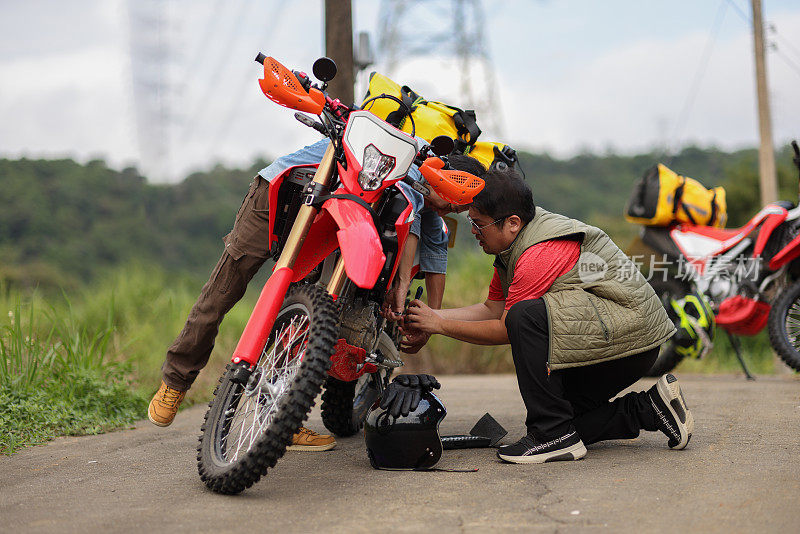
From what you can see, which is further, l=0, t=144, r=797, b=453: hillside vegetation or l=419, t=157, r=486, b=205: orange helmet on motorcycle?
l=0, t=144, r=797, b=453: hillside vegetation

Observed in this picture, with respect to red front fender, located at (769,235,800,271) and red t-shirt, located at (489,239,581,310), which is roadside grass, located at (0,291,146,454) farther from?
red front fender, located at (769,235,800,271)

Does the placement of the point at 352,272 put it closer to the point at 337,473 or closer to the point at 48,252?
the point at 337,473

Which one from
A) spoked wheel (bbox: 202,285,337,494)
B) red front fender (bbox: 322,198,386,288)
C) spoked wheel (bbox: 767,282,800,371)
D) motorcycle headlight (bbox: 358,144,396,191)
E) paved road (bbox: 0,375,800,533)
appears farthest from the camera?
spoked wheel (bbox: 767,282,800,371)

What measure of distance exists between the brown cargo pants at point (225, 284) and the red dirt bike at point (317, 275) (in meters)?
0.19

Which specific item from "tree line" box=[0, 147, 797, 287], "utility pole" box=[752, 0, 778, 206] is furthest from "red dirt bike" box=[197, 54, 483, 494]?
"tree line" box=[0, 147, 797, 287]

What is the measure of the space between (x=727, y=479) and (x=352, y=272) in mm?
1476

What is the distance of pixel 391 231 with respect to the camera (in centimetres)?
322

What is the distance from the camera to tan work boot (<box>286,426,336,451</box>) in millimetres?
3791

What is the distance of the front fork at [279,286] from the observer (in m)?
2.89

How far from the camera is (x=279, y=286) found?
297cm

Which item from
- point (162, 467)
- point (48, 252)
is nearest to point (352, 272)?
point (162, 467)

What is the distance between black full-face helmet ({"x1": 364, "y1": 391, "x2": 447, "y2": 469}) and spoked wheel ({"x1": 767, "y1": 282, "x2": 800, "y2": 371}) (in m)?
3.64

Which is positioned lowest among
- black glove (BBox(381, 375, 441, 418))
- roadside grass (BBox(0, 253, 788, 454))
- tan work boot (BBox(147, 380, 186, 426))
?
roadside grass (BBox(0, 253, 788, 454))

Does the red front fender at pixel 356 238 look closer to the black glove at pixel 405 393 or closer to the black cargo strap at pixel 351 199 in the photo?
the black cargo strap at pixel 351 199
